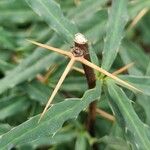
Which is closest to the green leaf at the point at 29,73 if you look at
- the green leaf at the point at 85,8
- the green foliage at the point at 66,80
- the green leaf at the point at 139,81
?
the green foliage at the point at 66,80

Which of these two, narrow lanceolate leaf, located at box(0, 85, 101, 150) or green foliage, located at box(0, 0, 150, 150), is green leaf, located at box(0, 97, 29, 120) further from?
narrow lanceolate leaf, located at box(0, 85, 101, 150)

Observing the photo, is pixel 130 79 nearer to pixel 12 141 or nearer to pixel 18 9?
pixel 12 141

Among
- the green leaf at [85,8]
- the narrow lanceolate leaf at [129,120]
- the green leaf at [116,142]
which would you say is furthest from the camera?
the green leaf at [85,8]

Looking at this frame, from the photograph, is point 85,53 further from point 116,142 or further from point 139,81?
point 116,142

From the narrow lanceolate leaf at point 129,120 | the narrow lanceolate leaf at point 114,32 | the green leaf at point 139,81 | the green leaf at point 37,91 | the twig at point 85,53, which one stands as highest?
the green leaf at point 37,91

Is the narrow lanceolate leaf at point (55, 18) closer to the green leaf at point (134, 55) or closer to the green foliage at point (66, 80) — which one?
the green foliage at point (66, 80)

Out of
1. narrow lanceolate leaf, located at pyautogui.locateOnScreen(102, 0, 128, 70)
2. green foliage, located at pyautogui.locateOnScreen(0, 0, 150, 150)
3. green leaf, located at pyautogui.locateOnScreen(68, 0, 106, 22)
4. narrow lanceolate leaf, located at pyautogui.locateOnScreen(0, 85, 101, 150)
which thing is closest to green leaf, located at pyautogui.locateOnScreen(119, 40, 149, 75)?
green foliage, located at pyautogui.locateOnScreen(0, 0, 150, 150)

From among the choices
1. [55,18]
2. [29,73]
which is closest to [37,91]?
[29,73]

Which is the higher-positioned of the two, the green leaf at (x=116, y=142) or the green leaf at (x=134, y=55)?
the green leaf at (x=134, y=55)

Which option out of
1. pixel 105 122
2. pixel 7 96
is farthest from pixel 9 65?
pixel 105 122

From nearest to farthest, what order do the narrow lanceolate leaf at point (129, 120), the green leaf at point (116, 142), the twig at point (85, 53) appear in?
the twig at point (85, 53), the narrow lanceolate leaf at point (129, 120), the green leaf at point (116, 142)
